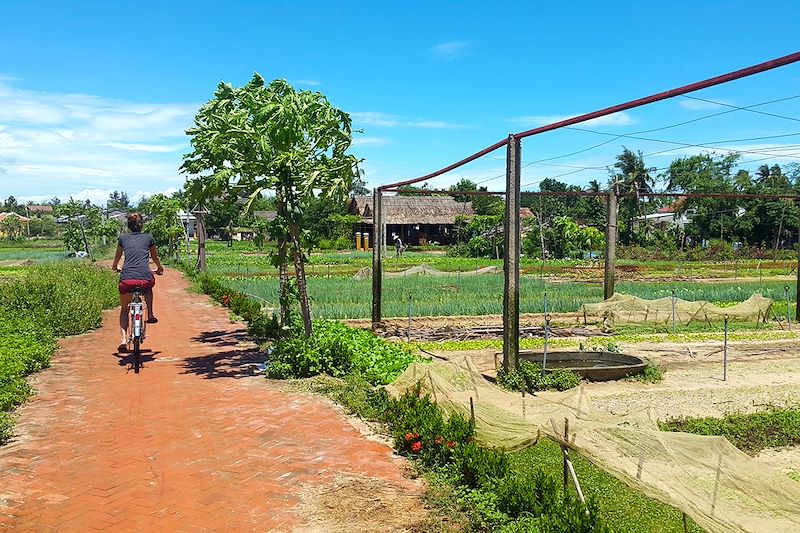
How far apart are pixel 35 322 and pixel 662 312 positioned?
13.7 m

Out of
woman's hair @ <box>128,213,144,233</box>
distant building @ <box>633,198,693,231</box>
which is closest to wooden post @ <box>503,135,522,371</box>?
woman's hair @ <box>128,213,144,233</box>

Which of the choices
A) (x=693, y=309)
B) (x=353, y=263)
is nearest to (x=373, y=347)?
(x=693, y=309)

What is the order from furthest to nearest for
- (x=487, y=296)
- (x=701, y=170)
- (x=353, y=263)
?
(x=701, y=170) < (x=353, y=263) < (x=487, y=296)

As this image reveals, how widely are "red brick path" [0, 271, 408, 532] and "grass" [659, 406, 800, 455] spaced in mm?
3954

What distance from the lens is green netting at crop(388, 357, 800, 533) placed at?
403cm

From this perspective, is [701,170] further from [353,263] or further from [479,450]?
[479,450]

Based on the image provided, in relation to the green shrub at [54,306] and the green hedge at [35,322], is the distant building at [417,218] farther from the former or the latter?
the green shrub at [54,306]

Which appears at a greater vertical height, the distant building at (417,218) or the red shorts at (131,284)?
the distant building at (417,218)

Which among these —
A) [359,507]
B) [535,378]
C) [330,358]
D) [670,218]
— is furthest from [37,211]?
[359,507]

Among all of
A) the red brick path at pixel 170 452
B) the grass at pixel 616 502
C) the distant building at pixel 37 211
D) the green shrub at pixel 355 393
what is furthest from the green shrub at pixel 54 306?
the distant building at pixel 37 211

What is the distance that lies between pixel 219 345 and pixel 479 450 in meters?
7.08

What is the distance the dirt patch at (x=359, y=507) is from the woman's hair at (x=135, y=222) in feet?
17.1

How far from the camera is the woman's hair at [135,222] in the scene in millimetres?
8820

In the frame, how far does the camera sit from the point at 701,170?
223 ft
